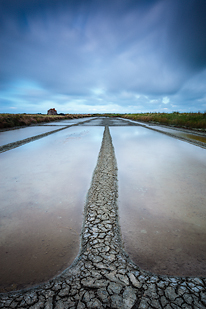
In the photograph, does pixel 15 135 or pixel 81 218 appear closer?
pixel 81 218

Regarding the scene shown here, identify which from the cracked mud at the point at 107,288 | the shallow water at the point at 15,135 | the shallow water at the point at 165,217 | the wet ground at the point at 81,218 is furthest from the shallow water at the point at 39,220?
the shallow water at the point at 15,135

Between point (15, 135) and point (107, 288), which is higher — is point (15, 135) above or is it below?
below

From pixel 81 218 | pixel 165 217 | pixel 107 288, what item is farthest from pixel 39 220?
pixel 165 217

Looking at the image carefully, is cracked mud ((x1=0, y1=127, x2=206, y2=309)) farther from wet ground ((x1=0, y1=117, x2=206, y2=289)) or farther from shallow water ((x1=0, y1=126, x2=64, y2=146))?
shallow water ((x1=0, y1=126, x2=64, y2=146))

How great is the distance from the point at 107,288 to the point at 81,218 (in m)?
0.95

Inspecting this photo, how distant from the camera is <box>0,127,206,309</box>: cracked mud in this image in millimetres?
1060

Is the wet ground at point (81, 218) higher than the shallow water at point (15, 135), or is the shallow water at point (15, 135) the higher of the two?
the wet ground at point (81, 218)

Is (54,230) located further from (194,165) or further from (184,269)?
(194,165)

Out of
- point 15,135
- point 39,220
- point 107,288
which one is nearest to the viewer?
point 107,288

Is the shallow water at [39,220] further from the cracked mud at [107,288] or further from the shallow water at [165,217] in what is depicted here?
the shallow water at [165,217]

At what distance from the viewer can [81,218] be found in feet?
6.66

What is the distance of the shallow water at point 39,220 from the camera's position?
1360 millimetres

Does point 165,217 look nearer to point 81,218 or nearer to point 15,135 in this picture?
point 81,218

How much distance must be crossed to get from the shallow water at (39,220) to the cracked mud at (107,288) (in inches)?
5.0
